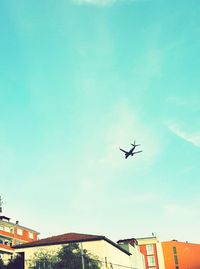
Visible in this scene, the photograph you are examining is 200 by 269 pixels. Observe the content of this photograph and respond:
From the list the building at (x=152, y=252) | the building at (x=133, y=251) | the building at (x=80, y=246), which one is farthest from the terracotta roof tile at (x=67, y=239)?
the building at (x=152, y=252)

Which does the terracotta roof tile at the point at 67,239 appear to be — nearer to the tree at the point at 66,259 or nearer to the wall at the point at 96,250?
the wall at the point at 96,250

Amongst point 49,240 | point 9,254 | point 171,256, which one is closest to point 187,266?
point 171,256

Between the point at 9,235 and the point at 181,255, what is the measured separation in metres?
48.9

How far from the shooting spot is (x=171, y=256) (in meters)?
89.8

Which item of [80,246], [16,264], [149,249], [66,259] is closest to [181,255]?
[149,249]

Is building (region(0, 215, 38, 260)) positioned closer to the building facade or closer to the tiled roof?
the tiled roof

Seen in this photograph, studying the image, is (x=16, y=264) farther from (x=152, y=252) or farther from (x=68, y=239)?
(x=152, y=252)

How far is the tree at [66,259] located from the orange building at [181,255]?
52.9 meters

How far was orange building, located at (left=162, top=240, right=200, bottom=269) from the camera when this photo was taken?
8875cm

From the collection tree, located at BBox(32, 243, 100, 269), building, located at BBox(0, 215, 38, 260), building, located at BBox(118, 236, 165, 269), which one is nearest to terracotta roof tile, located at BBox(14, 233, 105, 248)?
tree, located at BBox(32, 243, 100, 269)

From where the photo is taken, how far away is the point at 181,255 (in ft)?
294

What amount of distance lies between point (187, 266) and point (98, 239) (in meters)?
53.1

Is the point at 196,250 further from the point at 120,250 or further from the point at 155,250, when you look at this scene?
the point at 120,250

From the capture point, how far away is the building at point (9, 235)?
65.6 m
